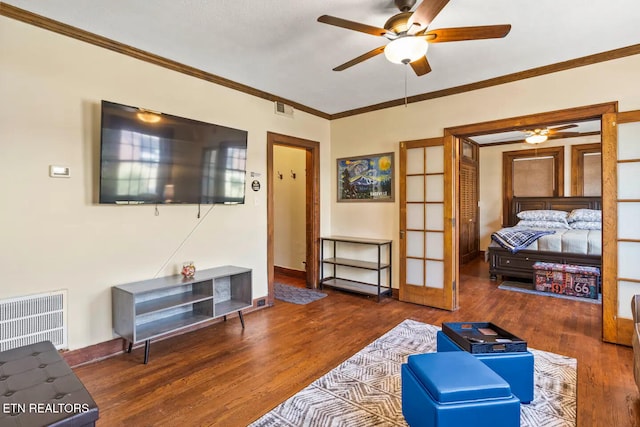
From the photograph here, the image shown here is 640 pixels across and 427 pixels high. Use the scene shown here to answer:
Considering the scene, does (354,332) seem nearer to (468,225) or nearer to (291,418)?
(291,418)

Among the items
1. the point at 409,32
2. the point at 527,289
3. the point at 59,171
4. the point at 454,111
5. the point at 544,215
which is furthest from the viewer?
the point at 544,215

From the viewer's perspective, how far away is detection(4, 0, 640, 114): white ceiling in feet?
7.64

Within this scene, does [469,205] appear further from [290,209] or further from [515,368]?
[515,368]

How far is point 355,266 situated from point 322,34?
2.91 metres

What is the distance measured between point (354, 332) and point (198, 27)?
122 inches

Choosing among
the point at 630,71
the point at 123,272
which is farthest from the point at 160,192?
the point at 630,71

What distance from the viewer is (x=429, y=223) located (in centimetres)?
415

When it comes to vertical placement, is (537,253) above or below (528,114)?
below

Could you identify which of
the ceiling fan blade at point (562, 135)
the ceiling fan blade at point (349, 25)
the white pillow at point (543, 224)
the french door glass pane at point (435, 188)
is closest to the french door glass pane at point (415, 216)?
the french door glass pane at point (435, 188)

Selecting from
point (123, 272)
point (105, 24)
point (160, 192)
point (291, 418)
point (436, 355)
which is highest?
point (105, 24)

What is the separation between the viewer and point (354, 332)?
3.33 m

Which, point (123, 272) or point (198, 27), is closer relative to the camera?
point (198, 27)

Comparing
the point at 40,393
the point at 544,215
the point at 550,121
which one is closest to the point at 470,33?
the point at 550,121

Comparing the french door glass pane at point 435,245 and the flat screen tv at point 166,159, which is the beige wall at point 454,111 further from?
the flat screen tv at point 166,159
